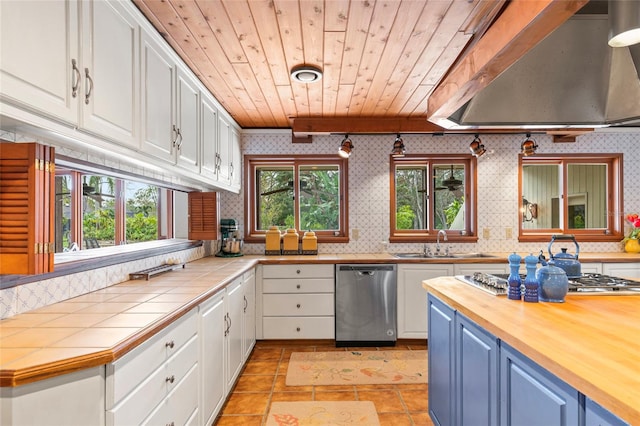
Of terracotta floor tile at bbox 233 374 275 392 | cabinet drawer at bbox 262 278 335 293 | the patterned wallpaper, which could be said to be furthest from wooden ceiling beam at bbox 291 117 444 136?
terracotta floor tile at bbox 233 374 275 392

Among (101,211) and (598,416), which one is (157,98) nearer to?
(101,211)

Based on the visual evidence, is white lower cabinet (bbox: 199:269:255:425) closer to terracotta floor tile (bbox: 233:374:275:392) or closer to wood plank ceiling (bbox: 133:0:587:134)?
terracotta floor tile (bbox: 233:374:275:392)

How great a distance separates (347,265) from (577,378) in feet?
8.95

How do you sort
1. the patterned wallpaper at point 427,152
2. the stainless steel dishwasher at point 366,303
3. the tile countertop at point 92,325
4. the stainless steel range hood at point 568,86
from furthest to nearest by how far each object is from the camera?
the patterned wallpaper at point 427,152 < the stainless steel dishwasher at point 366,303 < the stainless steel range hood at point 568,86 < the tile countertop at point 92,325

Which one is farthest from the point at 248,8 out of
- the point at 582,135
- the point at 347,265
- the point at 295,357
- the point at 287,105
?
the point at 582,135

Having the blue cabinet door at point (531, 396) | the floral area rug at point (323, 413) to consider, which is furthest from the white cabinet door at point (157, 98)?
the blue cabinet door at point (531, 396)

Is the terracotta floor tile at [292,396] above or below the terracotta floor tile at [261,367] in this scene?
above

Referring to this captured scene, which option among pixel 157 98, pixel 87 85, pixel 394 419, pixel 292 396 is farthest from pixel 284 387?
pixel 87 85

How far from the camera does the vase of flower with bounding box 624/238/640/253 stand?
156 inches

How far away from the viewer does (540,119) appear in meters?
2.01

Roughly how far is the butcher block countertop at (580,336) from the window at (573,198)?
2.80 m

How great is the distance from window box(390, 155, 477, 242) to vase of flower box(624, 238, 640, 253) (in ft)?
5.78

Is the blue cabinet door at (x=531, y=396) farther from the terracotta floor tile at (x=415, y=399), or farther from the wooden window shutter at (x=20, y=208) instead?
the wooden window shutter at (x=20, y=208)

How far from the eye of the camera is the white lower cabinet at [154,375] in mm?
1146
